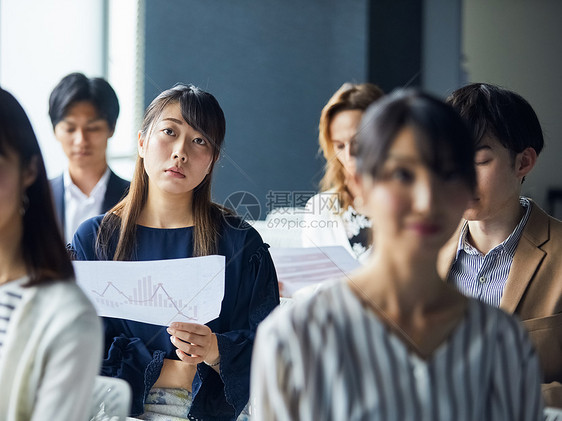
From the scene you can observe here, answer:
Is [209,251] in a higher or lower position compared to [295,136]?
lower

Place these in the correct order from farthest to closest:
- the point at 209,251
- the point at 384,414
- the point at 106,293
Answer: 1. the point at 209,251
2. the point at 106,293
3. the point at 384,414

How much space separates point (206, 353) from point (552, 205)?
1240 millimetres

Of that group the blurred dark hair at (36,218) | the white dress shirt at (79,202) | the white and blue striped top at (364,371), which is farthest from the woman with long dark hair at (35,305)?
the white dress shirt at (79,202)

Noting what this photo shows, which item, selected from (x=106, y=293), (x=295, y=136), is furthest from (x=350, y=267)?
(x=295, y=136)

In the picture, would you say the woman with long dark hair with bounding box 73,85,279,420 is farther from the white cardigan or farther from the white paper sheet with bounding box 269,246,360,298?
the white cardigan

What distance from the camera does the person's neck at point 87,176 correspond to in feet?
6.74

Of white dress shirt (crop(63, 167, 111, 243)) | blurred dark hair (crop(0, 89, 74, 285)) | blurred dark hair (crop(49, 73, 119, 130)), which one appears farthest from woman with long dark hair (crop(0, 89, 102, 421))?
blurred dark hair (crop(49, 73, 119, 130))

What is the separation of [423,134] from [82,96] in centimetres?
165

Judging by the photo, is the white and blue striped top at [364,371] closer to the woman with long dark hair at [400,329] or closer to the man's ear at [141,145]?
the woman with long dark hair at [400,329]

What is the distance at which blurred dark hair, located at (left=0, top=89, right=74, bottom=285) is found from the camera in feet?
2.42

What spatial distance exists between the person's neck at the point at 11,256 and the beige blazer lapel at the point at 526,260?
75 cm

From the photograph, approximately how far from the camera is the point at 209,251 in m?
1.26

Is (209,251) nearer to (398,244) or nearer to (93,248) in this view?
(93,248)

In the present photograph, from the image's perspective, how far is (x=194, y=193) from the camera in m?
1.32
